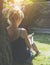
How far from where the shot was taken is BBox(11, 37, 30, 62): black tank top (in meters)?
5.88

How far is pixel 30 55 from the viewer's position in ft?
20.3

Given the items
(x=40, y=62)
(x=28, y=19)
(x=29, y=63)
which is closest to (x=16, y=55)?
(x=29, y=63)

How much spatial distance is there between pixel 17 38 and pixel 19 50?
256 mm

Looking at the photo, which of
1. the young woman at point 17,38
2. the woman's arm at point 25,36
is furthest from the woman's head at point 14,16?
the woman's arm at point 25,36

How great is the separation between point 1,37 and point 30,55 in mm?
1366

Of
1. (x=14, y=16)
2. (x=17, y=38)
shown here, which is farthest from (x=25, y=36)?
(x=14, y=16)

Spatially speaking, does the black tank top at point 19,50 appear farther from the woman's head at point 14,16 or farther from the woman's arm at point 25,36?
the woman's head at point 14,16

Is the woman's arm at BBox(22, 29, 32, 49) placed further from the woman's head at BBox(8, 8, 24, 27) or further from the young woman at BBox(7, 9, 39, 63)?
the woman's head at BBox(8, 8, 24, 27)

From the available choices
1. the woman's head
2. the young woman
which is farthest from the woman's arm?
the woman's head

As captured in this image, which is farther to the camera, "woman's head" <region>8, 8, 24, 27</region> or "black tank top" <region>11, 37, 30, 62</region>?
"black tank top" <region>11, 37, 30, 62</region>

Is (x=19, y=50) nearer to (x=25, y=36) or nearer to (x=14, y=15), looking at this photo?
(x=25, y=36)

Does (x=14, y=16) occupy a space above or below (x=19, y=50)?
above

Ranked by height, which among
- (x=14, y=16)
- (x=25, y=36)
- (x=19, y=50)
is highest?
(x=14, y=16)

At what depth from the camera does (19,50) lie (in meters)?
5.92
